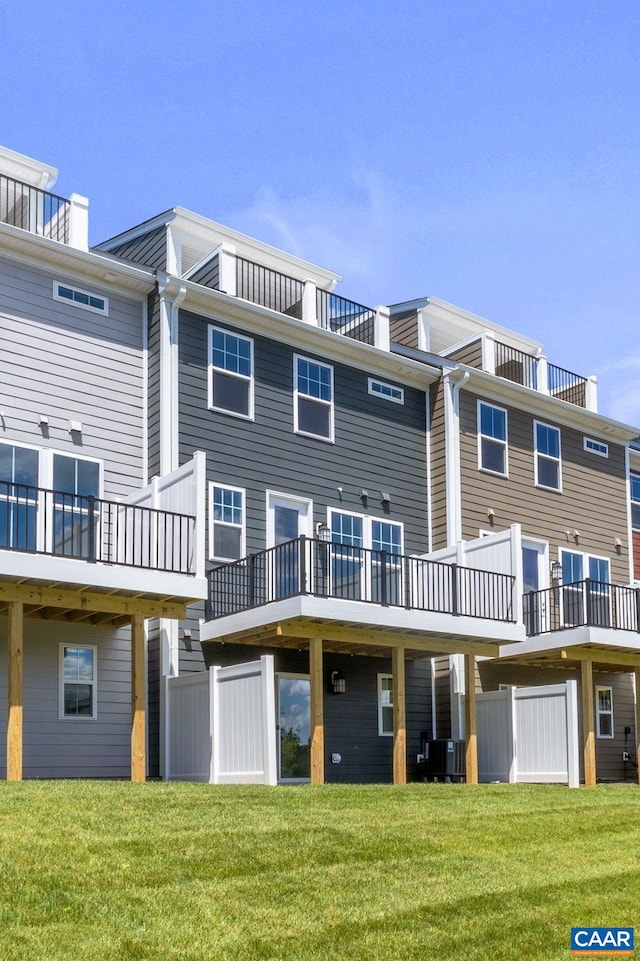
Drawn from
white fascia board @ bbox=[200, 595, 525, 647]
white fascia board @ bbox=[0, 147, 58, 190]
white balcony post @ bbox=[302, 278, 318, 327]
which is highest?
white fascia board @ bbox=[0, 147, 58, 190]

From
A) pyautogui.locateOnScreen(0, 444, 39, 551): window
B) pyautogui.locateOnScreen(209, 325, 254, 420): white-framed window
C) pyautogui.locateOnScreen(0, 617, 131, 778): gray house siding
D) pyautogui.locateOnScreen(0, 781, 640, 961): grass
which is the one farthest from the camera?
pyautogui.locateOnScreen(209, 325, 254, 420): white-framed window

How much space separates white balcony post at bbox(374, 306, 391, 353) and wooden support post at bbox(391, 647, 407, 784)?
20.5 ft

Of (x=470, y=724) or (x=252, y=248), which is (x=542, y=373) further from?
(x=470, y=724)

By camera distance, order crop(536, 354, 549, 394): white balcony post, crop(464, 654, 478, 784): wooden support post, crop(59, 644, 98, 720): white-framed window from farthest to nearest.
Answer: crop(536, 354, 549, 394): white balcony post < crop(464, 654, 478, 784): wooden support post < crop(59, 644, 98, 720): white-framed window

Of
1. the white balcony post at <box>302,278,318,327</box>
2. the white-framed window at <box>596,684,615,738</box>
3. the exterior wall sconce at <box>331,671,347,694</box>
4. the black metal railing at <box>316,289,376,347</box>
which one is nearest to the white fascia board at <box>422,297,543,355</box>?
the black metal railing at <box>316,289,376,347</box>

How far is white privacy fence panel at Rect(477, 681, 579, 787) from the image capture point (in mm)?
18641

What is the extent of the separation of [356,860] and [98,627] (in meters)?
8.12

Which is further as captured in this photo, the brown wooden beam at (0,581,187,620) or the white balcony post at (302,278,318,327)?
the white balcony post at (302,278,318,327)

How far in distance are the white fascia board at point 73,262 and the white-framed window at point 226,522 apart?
3391 mm

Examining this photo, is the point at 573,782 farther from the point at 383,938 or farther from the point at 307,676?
the point at 383,938

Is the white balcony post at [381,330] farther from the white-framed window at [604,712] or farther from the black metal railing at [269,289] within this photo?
the white-framed window at [604,712]

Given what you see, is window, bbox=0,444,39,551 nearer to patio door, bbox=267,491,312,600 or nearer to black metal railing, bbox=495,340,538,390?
patio door, bbox=267,491,312,600

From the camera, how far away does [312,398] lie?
20.1 meters

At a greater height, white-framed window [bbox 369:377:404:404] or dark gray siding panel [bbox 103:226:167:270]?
dark gray siding panel [bbox 103:226:167:270]
